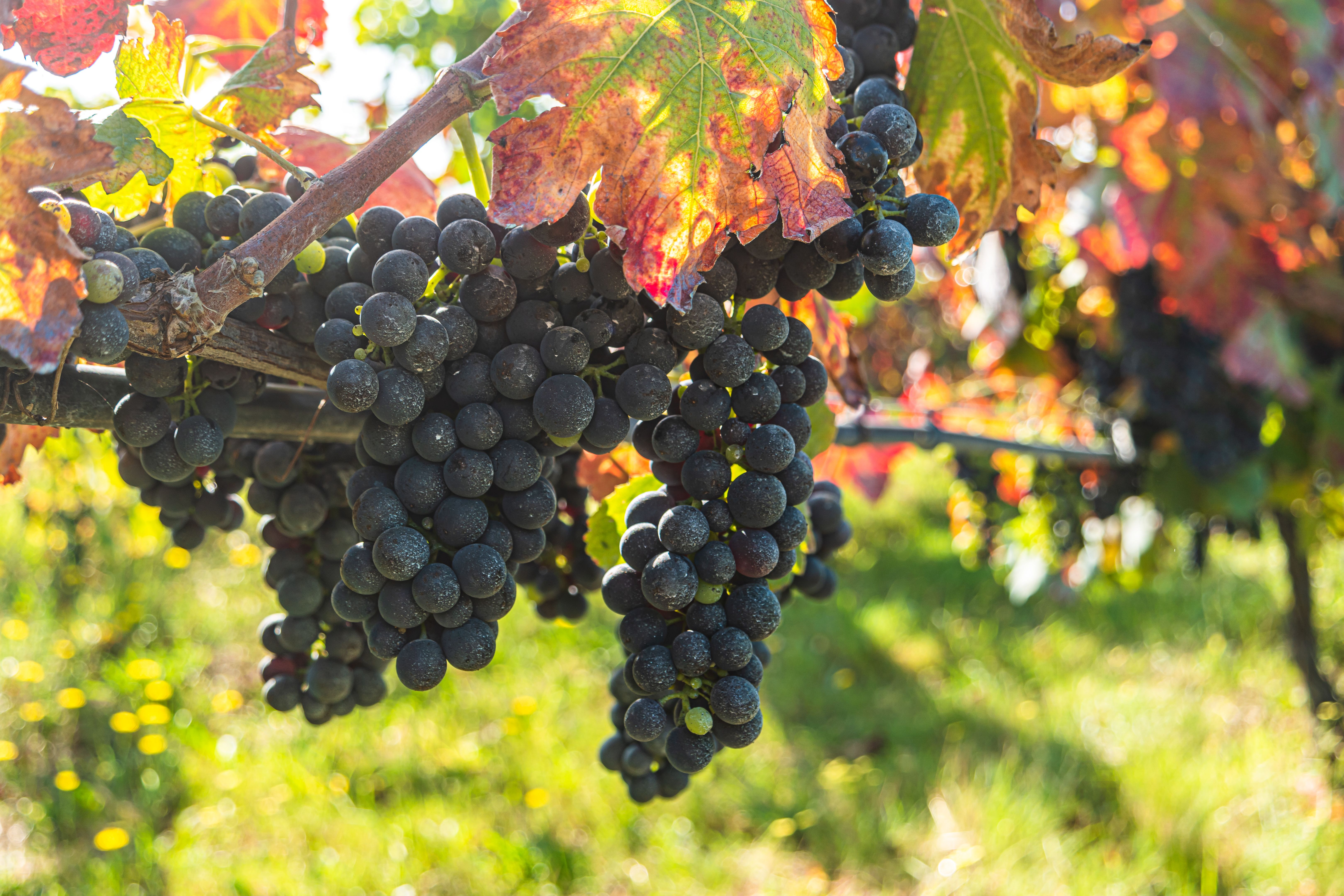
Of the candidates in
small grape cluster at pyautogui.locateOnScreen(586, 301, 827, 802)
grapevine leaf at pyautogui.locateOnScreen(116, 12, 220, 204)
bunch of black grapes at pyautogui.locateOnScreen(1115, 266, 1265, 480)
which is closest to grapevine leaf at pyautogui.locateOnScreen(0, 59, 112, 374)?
grapevine leaf at pyautogui.locateOnScreen(116, 12, 220, 204)

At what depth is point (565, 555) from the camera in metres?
0.86

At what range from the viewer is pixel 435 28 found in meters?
3.75

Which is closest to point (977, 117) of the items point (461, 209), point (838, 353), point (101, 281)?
point (838, 353)

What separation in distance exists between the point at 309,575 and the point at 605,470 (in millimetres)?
294

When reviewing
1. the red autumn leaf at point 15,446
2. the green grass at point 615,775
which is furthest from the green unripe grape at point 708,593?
the green grass at point 615,775

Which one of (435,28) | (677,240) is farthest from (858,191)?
(435,28)

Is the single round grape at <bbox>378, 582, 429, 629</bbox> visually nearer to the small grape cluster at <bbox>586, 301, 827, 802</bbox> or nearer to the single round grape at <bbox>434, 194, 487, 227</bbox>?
the small grape cluster at <bbox>586, 301, 827, 802</bbox>

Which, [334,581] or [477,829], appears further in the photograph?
[477,829]

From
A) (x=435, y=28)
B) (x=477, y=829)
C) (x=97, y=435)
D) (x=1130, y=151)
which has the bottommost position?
(x=477, y=829)

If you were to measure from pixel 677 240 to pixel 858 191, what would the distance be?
14cm

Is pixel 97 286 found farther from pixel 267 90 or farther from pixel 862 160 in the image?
pixel 862 160

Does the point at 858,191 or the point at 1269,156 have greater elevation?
the point at 858,191

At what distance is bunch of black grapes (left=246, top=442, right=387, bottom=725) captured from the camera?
798mm

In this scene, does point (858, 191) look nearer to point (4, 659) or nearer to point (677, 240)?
point (677, 240)
